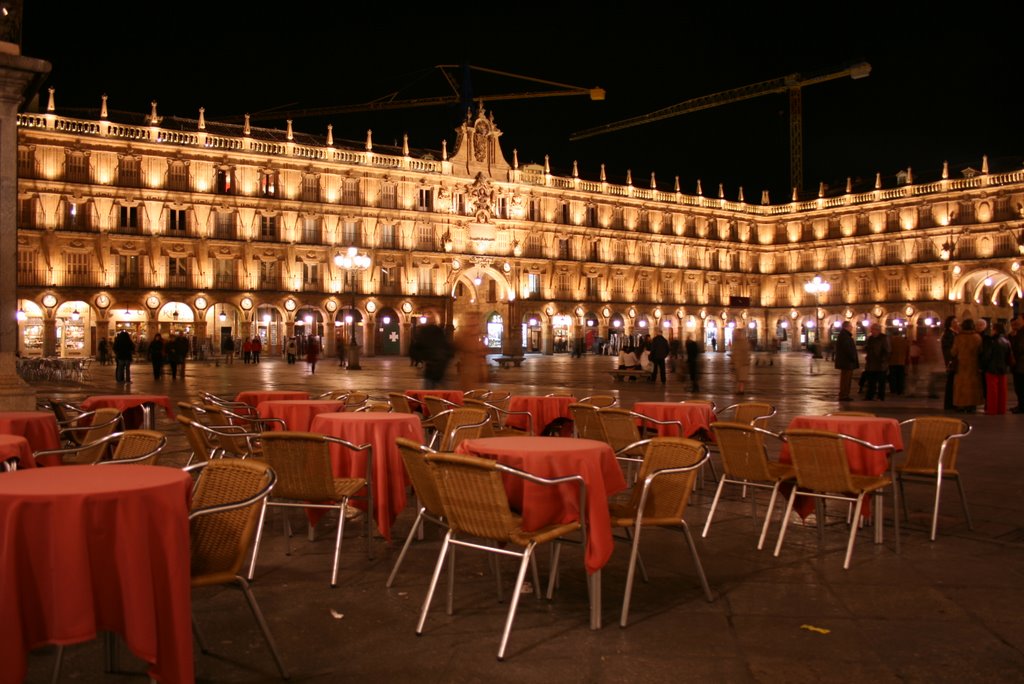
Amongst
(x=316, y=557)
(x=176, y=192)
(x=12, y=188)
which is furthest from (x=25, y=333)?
(x=316, y=557)

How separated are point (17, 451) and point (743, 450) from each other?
178 inches

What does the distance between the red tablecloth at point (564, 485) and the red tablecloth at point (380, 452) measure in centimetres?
117

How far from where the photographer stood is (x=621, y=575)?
4.98 meters

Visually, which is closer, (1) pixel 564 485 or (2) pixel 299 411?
(1) pixel 564 485

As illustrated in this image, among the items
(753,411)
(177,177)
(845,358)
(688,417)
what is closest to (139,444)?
(688,417)

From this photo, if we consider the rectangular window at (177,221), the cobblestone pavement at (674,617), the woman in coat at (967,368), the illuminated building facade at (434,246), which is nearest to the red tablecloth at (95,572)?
the cobblestone pavement at (674,617)

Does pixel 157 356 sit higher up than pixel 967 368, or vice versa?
pixel 157 356

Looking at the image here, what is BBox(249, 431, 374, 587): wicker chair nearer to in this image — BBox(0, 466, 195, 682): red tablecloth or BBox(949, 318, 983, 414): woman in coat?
BBox(0, 466, 195, 682): red tablecloth

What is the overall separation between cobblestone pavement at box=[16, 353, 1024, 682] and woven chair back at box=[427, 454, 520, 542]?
0.47m

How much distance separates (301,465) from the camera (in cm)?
527

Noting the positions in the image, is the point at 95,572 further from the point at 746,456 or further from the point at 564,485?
the point at 746,456

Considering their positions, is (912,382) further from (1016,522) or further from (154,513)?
(154,513)

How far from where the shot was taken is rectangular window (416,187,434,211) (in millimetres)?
52344

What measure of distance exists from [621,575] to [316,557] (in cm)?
191
